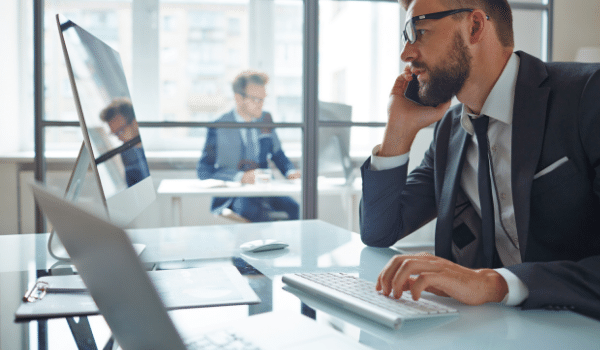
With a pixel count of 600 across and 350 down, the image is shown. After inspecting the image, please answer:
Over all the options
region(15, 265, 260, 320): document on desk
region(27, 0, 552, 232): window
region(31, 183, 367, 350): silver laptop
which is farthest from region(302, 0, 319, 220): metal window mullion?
region(31, 183, 367, 350): silver laptop

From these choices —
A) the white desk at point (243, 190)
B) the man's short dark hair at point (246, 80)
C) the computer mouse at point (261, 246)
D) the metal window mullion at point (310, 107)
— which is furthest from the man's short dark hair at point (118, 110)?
the metal window mullion at point (310, 107)

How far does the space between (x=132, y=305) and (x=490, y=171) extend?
1.10 m

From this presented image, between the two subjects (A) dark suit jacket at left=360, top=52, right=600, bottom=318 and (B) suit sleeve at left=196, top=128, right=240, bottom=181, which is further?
(B) suit sleeve at left=196, top=128, right=240, bottom=181

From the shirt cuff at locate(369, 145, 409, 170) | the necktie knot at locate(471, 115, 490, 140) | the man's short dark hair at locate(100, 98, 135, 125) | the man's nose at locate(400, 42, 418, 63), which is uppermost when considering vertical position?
the man's nose at locate(400, 42, 418, 63)

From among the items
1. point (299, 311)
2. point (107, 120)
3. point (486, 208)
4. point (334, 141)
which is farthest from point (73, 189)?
point (334, 141)

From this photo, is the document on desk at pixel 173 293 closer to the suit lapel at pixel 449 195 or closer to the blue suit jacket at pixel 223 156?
the suit lapel at pixel 449 195

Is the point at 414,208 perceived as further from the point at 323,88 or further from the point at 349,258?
the point at 323,88

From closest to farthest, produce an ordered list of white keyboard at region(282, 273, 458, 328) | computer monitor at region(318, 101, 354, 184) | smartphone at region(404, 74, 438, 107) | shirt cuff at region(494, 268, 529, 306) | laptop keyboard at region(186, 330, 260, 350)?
laptop keyboard at region(186, 330, 260, 350), white keyboard at region(282, 273, 458, 328), shirt cuff at region(494, 268, 529, 306), smartphone at region(404, 74, 438, 107), computer monitor at region(318, 101, 354, 184)

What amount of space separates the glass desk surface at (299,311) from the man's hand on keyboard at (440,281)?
0.07ft

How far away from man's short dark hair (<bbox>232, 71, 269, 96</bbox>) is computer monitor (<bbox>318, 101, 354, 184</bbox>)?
41cm

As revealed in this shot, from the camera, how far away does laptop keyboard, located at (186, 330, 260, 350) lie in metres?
0.60

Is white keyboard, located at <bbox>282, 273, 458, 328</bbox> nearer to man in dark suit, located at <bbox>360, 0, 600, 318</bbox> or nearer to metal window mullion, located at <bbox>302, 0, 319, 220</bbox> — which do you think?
man in dark suit, located at <bbox>360, 0, 600, 318</bbox>

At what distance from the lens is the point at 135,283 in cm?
37

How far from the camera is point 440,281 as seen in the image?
84 centimetres
